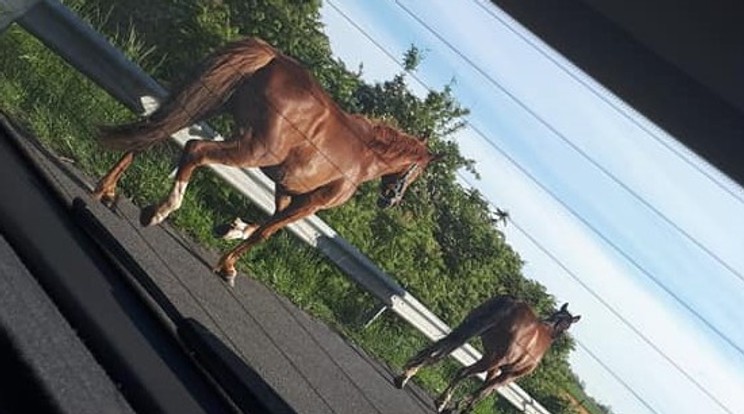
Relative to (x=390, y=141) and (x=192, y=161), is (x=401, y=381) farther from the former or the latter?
(x=192, y=161)

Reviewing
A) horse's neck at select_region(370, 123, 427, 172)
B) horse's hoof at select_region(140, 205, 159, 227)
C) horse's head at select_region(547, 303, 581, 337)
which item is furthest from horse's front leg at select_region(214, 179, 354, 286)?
horse's head at select_region(547, 303, 581, 337)

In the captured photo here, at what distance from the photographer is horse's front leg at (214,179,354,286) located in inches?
148

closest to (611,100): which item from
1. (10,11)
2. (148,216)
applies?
(148,216)

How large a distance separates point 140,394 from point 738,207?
1415 millimetres

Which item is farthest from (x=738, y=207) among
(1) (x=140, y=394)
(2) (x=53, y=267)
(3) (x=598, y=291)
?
(2) (x=53, y=267)

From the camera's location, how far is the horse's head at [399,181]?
12.3 feet

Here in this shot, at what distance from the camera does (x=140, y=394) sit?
3.61 meters

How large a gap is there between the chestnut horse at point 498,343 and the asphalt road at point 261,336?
0.08m

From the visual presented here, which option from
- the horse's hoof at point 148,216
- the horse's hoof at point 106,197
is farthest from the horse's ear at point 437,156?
the horse's hoof at point 106,197

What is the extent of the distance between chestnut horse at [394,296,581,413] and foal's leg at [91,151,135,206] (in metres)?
1.00

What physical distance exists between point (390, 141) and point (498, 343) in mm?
584

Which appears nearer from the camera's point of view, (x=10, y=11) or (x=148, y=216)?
(x=148, y=216)

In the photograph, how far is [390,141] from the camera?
3.79 m

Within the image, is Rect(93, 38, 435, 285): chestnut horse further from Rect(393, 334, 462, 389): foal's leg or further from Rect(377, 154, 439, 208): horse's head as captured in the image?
Rect(393, 334, 462, 389): foal's leg
